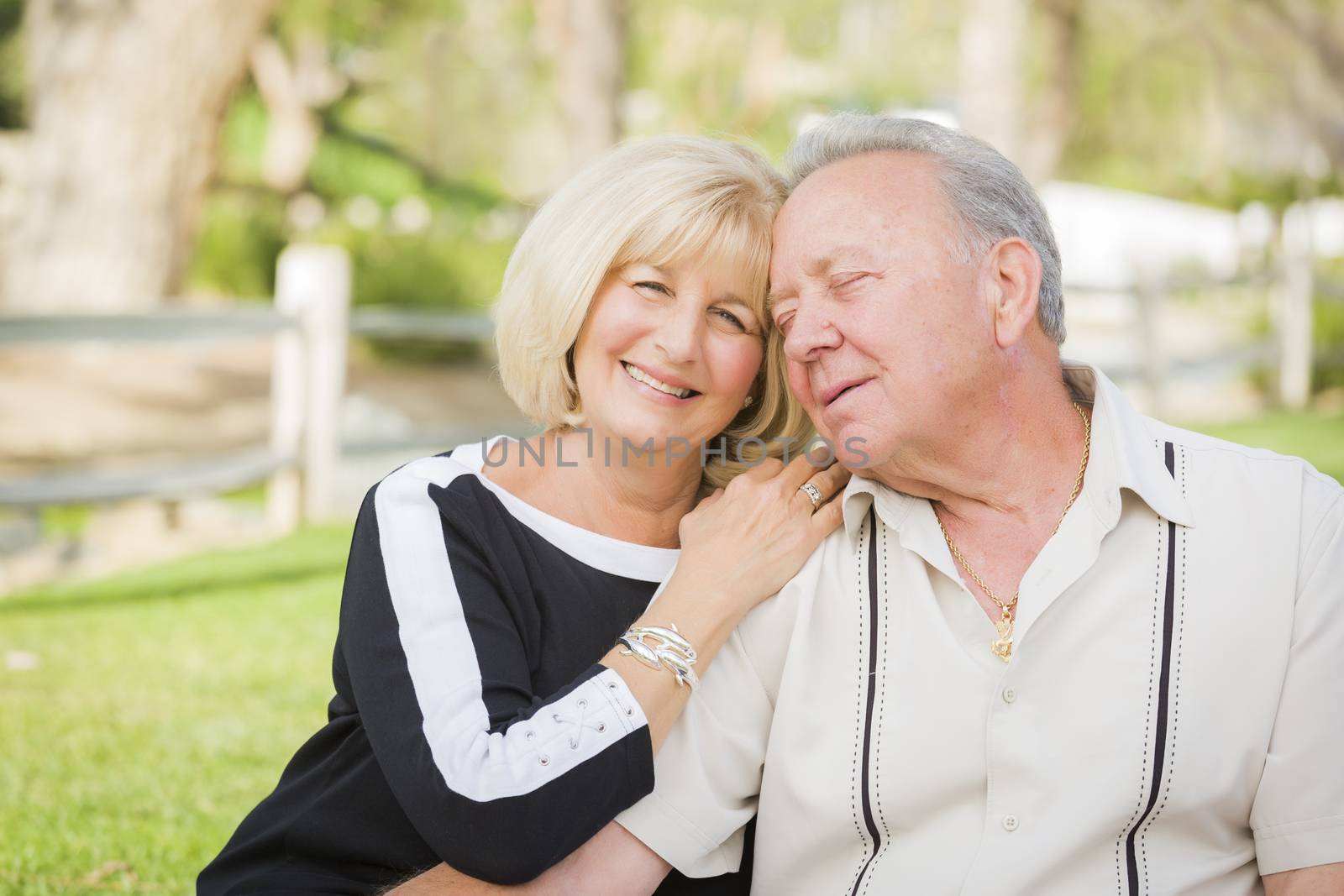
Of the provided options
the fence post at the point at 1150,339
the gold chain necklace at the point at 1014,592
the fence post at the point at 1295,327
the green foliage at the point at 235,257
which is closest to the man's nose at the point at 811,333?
the gold chain necklace at the point at 1014,592

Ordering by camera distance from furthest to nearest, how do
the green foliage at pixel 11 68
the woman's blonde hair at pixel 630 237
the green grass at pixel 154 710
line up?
the green foliage at pixel 11 68
the green grass at pixel 154 710
the woman's blonde hair at pixel 630 237

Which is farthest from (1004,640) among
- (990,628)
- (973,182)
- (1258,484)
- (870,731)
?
(973,182)

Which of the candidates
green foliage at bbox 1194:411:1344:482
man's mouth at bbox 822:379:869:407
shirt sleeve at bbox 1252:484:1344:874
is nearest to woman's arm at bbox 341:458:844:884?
man's mouth at bbox 822:379:869:407

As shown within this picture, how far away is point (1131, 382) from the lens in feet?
40.4

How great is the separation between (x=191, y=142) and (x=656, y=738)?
27.8 ft

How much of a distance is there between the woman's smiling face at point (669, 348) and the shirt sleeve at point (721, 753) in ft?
1.32

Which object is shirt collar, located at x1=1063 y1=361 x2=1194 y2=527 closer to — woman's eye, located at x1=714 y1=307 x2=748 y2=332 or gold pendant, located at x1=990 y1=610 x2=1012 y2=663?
gold pendant, located at x1=990 y1=610 x2=1012 y2=663

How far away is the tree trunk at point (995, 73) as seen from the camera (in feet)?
38.4

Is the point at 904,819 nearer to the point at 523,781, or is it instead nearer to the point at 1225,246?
the point at 523,781

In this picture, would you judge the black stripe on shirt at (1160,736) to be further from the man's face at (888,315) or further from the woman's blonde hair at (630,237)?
the woman's blonde hair at (630,237)

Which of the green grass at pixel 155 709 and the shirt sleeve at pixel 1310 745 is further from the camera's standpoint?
the green grass at pixel 155 709

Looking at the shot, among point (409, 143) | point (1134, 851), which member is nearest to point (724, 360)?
point (1134, 851)

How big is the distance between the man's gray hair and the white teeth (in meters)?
0.47

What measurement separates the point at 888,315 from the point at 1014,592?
1.60 ft
